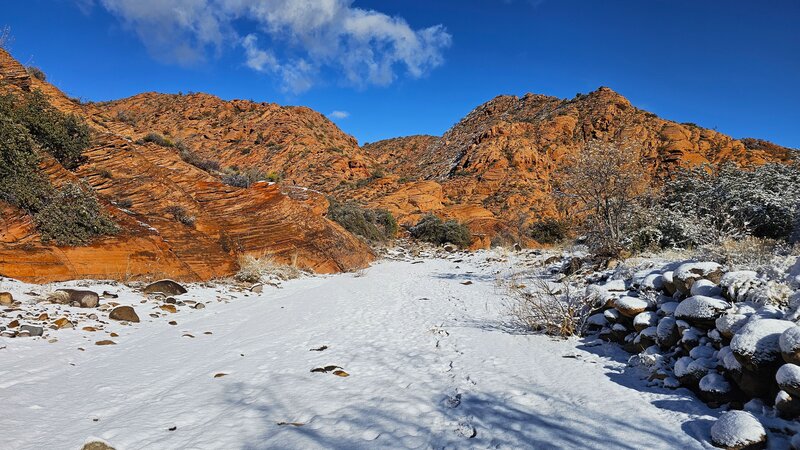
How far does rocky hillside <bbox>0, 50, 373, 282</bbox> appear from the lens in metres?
9.38

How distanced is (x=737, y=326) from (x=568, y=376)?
5.88 ft

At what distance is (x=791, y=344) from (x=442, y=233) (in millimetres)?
28862

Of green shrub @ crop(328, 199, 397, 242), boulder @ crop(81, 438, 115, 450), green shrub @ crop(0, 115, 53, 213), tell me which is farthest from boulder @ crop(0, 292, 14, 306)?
green shrub @ crop(328, 199, 397, 242)

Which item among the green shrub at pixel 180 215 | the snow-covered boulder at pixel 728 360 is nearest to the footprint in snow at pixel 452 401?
the snow-covered boulder at pixel 728 360

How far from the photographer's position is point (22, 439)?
332 cm

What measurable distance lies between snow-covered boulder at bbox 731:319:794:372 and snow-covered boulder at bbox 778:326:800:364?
0.15m

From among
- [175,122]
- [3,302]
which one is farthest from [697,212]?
[175,122]

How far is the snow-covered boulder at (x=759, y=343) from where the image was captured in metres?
3.44

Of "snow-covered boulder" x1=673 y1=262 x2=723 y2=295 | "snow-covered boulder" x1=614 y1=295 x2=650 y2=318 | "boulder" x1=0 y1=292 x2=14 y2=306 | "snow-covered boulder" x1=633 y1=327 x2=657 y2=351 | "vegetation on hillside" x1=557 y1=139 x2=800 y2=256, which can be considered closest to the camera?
"snow-covered boulder" x1=633 y1=327 x2=657 y2=351

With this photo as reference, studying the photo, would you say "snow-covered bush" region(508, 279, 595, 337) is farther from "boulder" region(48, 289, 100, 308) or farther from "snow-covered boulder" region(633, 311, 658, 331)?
"boulder" region(48, 289, 100, 308)

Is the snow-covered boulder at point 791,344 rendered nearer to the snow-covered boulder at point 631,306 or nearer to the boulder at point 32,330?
the snow-covered boulder at point 631,306

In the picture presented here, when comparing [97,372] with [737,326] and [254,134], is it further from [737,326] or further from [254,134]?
[254,134]

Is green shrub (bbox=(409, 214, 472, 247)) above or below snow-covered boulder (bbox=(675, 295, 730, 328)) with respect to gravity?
above

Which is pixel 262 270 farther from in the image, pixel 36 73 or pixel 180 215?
pixel 36 73
